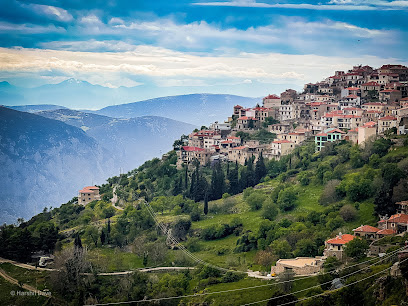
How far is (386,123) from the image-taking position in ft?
153

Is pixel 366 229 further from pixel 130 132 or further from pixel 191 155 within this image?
pixel 130 132

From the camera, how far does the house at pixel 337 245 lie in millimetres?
31219

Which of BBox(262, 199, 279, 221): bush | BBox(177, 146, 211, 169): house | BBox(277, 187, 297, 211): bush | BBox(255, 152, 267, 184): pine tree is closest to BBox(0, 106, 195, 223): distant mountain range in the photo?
BBox(177, 146, 211, 169): house

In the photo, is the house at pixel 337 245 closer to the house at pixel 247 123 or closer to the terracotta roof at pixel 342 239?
the terracotta roof at pixel 342 239

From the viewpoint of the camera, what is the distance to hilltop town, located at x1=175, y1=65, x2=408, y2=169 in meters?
51.6

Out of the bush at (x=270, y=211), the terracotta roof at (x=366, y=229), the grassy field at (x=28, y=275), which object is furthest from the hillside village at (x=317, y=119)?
the grassy field at (x=28, y=275)

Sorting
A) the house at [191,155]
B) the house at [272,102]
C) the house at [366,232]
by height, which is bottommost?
the house at [366,232]

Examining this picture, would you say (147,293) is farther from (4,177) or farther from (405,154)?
(4,177)

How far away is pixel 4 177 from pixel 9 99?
47.2m

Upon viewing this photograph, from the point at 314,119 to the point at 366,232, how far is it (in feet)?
88.1

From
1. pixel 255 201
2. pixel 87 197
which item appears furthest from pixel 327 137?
pixel 87 197

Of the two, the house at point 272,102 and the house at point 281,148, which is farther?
the house at point 272,102

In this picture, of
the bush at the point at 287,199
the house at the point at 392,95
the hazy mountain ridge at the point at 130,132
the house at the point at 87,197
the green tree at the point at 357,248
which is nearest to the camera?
the green tree at the point at 357,248

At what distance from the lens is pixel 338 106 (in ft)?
191
